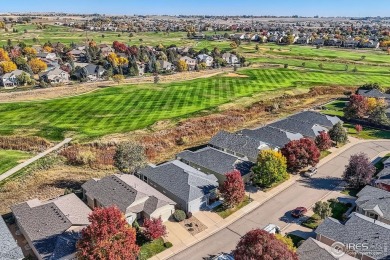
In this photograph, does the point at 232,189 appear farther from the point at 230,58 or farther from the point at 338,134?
the point at 230,58

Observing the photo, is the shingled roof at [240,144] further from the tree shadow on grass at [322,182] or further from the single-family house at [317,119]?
the single-family house at [317,119]

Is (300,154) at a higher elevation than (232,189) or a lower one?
higher

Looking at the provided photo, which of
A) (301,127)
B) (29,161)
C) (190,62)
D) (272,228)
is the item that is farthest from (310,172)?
(190,62)

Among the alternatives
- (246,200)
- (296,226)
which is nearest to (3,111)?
(246,200)

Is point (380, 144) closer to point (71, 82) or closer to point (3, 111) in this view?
point (3, 111)

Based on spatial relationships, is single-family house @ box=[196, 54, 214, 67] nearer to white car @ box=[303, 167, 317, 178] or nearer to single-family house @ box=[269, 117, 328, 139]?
single-family house @ box=[269, 117, 328, 139]

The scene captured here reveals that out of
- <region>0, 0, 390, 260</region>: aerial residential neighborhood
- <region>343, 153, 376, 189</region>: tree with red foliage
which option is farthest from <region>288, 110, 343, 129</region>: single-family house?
<region>343, 153, 376, 189</region>: tree with red foliage
